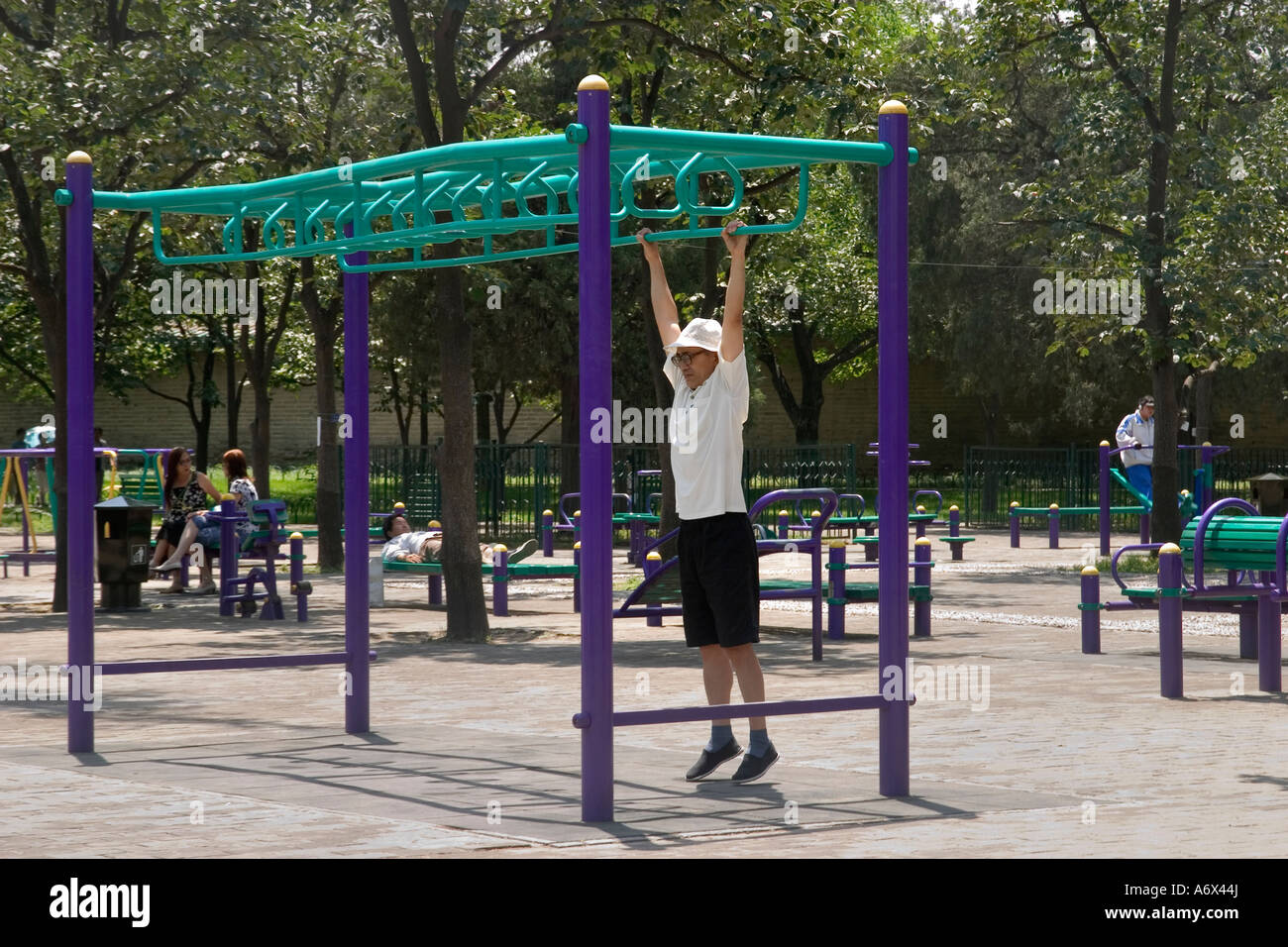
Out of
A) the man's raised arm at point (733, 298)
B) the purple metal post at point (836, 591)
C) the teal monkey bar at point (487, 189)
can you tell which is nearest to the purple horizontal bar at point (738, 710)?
the man's raised arm at point (733, 298)

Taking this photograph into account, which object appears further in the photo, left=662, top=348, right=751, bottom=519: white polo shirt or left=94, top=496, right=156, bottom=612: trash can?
left=94, top=496, right=156, bottom=612: trash can

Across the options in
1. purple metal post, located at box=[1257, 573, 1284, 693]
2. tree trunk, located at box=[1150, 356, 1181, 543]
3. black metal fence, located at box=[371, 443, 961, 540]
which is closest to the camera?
purple metal post, located at box=[1257, 573, 1284, 693]

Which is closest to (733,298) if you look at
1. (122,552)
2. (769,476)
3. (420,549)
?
(420,549)

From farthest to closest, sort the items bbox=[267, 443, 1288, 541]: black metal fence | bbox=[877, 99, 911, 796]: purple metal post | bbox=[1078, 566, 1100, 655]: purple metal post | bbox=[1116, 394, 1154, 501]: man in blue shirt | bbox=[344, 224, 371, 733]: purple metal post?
bbox=[267, 443, 1288, 541]: black metal fence
bbox=[1116, 394, 1154, 501]: man in blue shirt
bbox=[1078, 566, 1100, 655]: purple metal post
bbox=[344, 224, 371, 733]: purple metal post
bbox=[877, 99, 911, 796]: purple metal post

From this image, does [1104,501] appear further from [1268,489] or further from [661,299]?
[661,299]

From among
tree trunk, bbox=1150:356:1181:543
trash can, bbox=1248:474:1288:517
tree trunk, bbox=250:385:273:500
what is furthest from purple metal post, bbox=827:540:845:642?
tree trunk, bbox=250:385:273:500

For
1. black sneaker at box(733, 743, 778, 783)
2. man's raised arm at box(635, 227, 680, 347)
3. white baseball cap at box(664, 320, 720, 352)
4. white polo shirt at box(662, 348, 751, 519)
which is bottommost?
black sneaker at box(733, 743, 778, 783)

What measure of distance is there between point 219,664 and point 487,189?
2719mm

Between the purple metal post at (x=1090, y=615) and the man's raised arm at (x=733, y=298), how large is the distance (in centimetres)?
611

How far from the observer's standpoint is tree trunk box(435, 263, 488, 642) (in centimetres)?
1445

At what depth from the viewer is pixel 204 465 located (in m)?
40.6

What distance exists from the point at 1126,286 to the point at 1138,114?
207cm

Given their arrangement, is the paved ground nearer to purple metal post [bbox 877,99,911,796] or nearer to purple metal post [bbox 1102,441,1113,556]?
purple metal post [bbox 877,99,911,796]

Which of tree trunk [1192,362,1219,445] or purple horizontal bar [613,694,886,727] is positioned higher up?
tree trunk [1192,362,1219,445]
